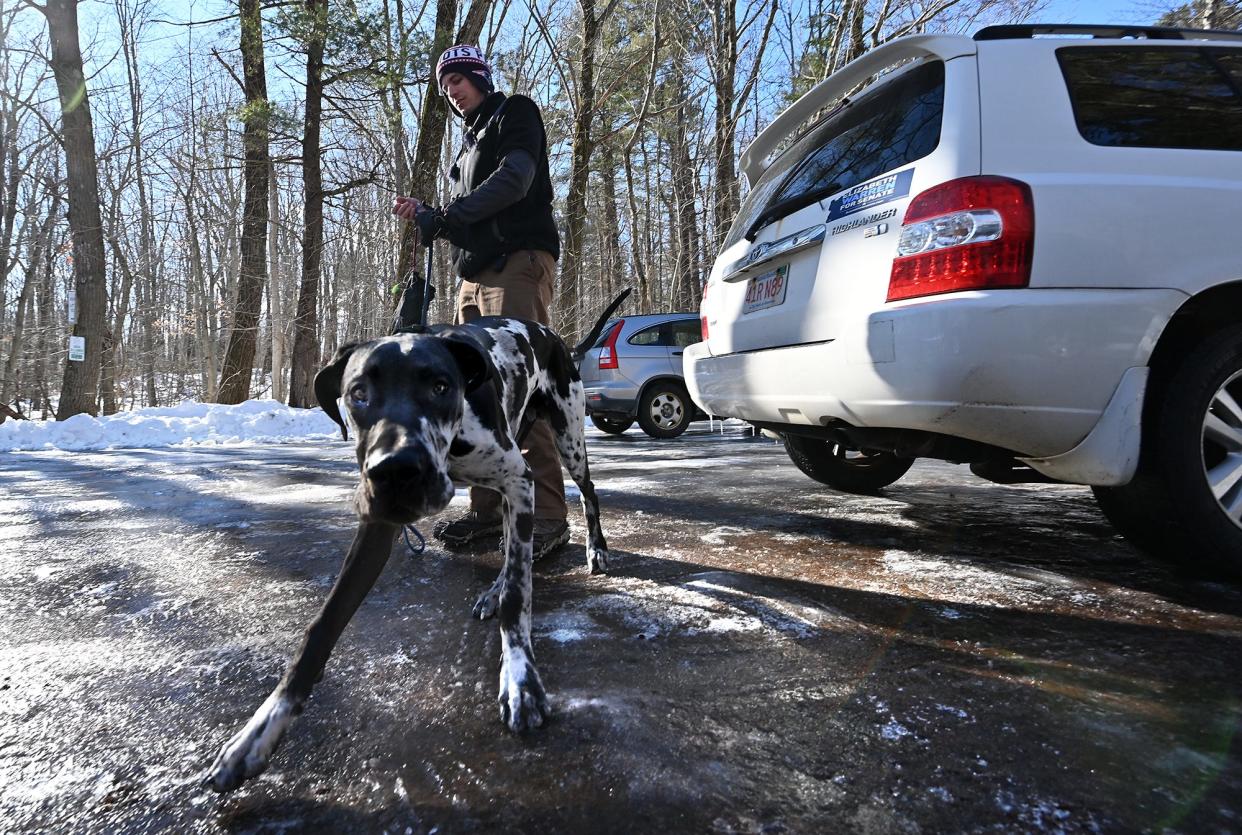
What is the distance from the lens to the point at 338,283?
30.6 m

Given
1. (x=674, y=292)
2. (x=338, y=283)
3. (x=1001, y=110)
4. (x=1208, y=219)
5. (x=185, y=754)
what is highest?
(x=338, y=283)

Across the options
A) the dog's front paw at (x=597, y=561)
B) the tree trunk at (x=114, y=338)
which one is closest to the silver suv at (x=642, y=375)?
the dog's front paw at (x=597, y=561)

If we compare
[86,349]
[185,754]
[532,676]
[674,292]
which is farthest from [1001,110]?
[674,292]

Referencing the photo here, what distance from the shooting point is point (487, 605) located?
243 centimetres

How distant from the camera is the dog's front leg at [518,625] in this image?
165 cm

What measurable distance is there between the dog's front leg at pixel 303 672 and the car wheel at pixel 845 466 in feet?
10.6

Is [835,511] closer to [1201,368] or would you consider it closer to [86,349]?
[1201,368]

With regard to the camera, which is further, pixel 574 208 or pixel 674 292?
pixel 674 292

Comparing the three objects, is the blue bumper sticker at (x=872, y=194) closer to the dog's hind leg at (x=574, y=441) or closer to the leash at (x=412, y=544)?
the dog's hind leg at (x=574, y=441)

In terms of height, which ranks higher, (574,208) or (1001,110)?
(574,208)

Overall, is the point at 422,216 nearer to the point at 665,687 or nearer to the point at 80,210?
the point at 665,687

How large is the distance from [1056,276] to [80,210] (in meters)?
16.2

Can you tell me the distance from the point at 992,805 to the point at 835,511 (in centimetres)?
285

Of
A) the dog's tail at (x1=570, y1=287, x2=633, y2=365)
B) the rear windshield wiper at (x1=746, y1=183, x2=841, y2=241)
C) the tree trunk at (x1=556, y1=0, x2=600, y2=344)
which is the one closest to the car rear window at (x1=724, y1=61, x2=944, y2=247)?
the rear windshield wiper at (x1=746, y1=183, x2=841, y2=241)
